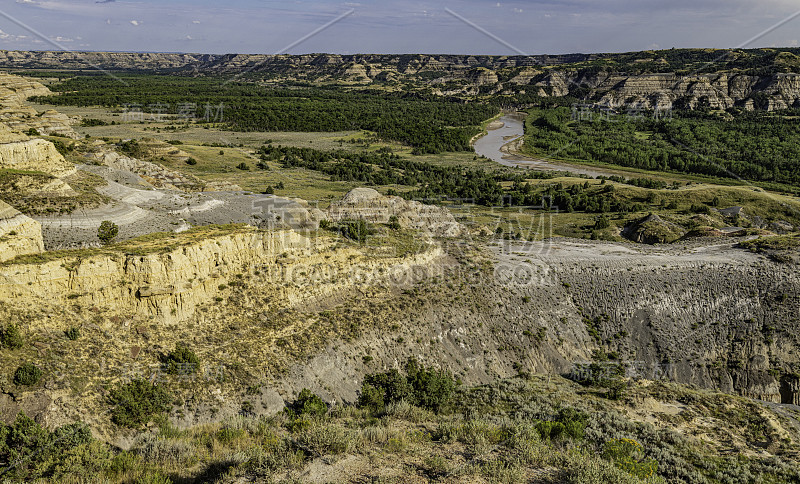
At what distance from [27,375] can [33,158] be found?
1678cm

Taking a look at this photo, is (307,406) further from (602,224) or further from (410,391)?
(602,224)

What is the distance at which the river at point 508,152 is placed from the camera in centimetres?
9625

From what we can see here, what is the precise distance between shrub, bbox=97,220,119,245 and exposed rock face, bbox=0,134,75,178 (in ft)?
24.6

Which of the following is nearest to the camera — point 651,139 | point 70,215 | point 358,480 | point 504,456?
point 358,480

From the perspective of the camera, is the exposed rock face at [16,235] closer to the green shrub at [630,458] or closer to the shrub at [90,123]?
the green shrub at [630,458]

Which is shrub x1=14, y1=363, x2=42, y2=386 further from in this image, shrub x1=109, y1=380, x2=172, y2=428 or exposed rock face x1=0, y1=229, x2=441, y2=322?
exposed rock face x1=0, y1=229, x2=441, y2=322

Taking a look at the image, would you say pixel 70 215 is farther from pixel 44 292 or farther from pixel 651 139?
pixel 651 139

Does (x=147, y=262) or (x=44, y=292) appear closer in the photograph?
(x=44, y=292)

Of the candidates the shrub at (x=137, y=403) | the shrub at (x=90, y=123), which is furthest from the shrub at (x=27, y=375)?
the shrub at (x=90, y=123)

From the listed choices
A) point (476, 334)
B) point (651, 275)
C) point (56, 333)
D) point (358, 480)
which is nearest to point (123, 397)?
point (56, 333)

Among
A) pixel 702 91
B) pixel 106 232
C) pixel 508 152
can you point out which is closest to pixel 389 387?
pixel 106 232

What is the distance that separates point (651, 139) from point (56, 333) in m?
127

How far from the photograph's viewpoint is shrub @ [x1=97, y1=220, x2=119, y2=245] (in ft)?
77.0

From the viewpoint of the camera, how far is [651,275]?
33.9 metres
